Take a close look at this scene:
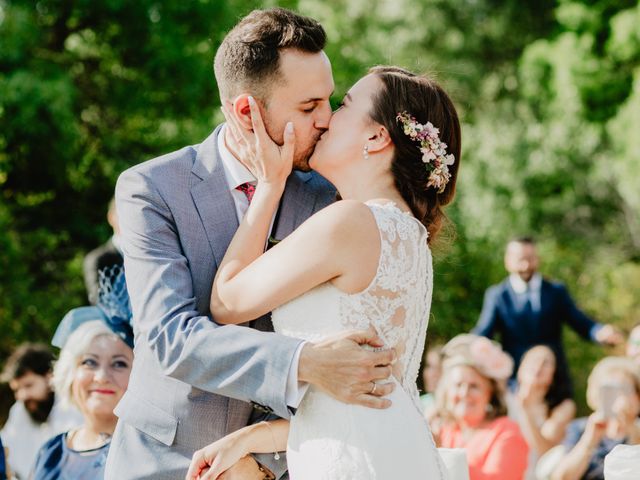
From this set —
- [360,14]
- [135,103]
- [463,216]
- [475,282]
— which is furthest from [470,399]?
[360,14]

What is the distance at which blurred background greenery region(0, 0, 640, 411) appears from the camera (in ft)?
35.7

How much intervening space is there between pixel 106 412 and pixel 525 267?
500cm

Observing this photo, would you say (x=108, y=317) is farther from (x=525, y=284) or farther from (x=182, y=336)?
(x=525, y=284)

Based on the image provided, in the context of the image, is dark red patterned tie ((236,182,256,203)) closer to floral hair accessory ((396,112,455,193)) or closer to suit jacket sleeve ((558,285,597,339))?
floral hair accessory ((396,112,455,193))

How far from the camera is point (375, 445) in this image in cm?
263

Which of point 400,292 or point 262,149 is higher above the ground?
point 262,149

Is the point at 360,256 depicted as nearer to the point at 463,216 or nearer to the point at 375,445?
the point at 375,445

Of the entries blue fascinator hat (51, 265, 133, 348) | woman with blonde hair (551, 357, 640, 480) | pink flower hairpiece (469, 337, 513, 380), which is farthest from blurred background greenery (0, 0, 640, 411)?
blue fascinator hat (51, 265, 133, 348)

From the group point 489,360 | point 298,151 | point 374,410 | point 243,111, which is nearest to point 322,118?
point 298,151

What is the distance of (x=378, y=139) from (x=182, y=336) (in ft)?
2.80

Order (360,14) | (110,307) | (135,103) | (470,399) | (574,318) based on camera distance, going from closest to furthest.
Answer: (110,307) → (470,399) → (574,318) → (135,103) → (360,14)

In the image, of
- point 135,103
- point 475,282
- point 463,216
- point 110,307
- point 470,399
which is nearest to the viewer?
point 110,307

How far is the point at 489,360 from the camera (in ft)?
18.8

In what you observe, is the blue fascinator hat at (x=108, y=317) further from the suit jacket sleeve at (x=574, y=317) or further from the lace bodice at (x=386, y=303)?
the suit jacket sleeve at (x=574, y=317)
